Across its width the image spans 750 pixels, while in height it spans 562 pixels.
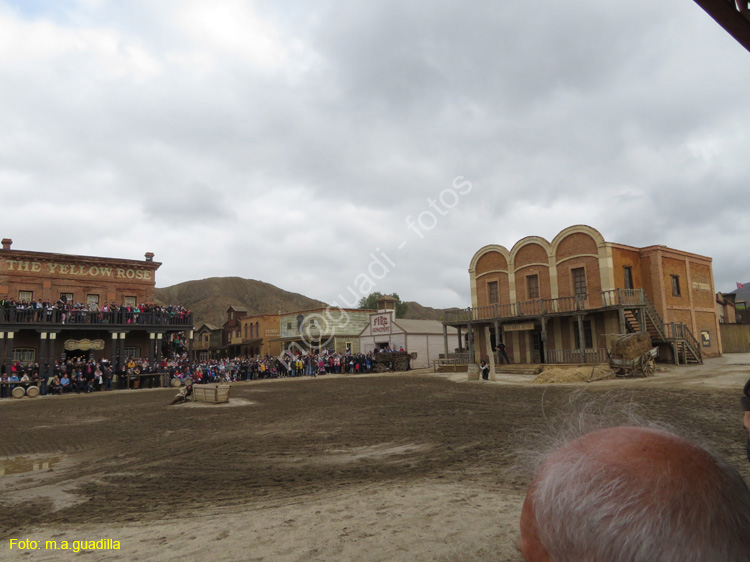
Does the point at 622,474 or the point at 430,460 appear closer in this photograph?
the point at 622,474

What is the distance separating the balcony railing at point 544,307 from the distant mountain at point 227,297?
99322 mm

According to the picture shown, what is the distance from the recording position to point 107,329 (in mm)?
30438

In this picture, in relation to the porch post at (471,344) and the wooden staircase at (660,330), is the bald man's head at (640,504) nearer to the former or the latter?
the wooden staircase at (660,330)

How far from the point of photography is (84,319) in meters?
29.6

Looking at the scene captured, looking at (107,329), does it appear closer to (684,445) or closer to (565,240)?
(565,240)

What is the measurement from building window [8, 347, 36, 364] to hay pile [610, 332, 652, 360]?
33.5 m

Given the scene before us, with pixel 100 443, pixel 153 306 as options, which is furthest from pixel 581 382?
pixel 153 306

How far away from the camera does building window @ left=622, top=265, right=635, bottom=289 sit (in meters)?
28.1

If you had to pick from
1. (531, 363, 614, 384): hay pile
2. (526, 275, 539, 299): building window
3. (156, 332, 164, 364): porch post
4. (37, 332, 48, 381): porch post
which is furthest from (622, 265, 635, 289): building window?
(37, 332, 48, 381): porch post

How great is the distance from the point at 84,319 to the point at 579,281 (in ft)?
100

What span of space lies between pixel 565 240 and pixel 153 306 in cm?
2787

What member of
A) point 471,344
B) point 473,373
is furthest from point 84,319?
point 471,344

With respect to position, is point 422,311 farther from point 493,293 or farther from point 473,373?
point 473,373

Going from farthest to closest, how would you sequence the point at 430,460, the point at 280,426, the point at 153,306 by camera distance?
the point at 153,306 < the point at 280,426 < the point at 430,460
